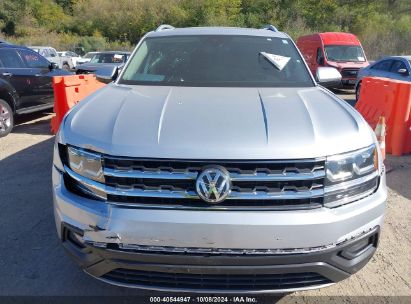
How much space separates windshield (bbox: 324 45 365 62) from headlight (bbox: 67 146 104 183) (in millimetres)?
15556

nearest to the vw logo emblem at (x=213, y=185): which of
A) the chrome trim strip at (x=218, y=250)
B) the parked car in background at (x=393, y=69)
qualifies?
the chrome trim strip at (x=218, y=250)

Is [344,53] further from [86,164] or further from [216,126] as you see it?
[86,164]

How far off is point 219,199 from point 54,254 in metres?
1.86

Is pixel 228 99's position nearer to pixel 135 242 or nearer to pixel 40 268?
pixel 135 242

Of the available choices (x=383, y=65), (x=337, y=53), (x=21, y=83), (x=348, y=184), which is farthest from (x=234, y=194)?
(x=337, y=53)

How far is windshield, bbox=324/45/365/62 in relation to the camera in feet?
54.5

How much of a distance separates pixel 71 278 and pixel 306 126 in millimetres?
2002

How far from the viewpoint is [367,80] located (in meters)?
7.59

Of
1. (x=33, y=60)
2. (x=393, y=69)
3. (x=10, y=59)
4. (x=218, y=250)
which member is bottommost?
(x=393, y=69)

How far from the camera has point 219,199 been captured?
2.23 metres

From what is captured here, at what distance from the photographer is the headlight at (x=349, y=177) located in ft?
7.56

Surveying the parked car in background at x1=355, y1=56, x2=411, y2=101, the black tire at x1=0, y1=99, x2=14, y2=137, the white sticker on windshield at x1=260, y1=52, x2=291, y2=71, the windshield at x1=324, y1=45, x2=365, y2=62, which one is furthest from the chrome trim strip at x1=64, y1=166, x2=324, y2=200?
→ the windshield at x1=324, y1=45, x2=365, y2=62

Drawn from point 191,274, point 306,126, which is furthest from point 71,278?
point 306,126

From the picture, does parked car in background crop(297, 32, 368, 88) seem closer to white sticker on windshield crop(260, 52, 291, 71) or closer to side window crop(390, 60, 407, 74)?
side window crop(390, 60, 407, 74)
